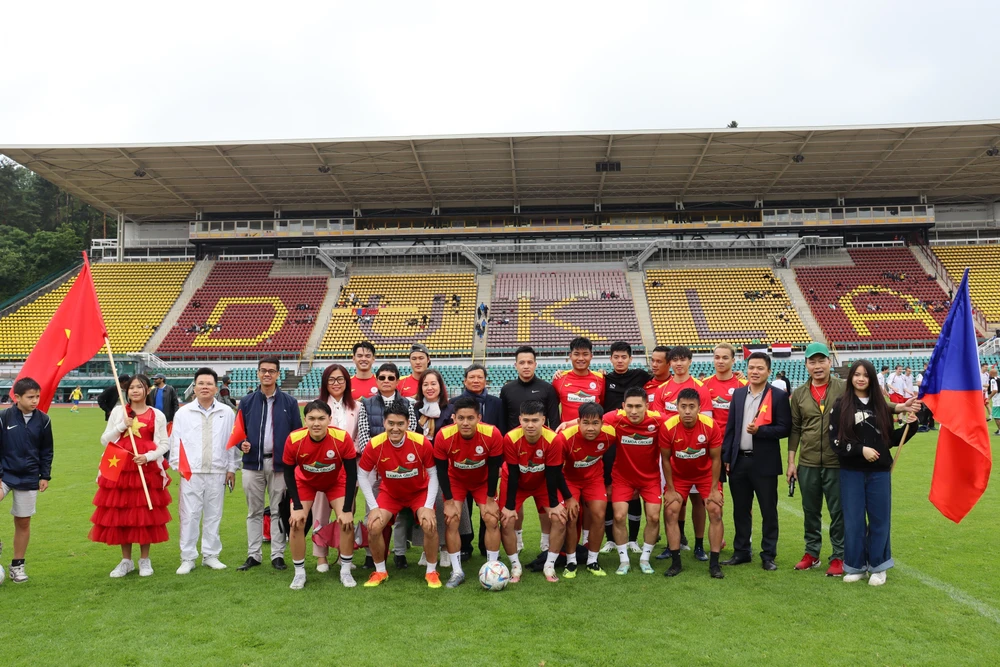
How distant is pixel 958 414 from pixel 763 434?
1522 mm

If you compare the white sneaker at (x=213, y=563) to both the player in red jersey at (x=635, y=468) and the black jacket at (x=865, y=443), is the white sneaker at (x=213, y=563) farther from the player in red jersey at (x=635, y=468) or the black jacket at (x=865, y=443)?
the black jacket at (x=865, y=443)

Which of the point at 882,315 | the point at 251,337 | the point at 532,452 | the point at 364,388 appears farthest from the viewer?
the point at 251,337

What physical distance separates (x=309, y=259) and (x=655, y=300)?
1947cm

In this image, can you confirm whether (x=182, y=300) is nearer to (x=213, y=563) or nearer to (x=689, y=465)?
(x=213, y=563)

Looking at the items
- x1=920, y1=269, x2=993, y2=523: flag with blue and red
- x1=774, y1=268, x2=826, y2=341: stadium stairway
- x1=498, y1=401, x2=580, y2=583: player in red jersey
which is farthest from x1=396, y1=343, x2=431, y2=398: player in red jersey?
x1=774, y1=268, x2=826, y2=341: stadium stairway

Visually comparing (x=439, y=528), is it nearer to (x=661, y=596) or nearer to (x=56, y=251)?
(x=661, y=596)

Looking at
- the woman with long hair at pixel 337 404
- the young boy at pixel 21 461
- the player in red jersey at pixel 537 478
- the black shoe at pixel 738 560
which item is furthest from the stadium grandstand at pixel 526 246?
the player in red jersey at pixel 537 478

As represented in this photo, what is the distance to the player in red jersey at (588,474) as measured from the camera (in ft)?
18.8

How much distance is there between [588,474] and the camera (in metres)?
5.93

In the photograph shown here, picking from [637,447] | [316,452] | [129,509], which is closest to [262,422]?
[316,452]

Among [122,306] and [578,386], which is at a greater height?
[122,306]

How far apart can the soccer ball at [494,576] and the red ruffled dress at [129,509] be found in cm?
289

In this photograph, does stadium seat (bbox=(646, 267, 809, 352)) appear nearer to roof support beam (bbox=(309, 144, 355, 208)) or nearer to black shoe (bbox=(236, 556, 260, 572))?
roof support beam (bbox=(309, 144, 355, 208))

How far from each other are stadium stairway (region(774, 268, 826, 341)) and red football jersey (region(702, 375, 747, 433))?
85.8 ft
